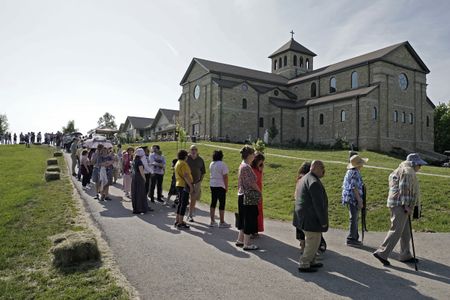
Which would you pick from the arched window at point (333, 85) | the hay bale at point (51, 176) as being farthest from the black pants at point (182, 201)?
the arched window at point (333, 85)

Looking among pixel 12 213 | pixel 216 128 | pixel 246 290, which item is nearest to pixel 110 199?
pixel 12 213

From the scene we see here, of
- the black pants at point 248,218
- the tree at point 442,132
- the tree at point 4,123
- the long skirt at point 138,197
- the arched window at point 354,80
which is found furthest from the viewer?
the tree at point 4,123

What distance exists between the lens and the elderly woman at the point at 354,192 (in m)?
8.12

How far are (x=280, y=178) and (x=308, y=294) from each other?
48.5 feet

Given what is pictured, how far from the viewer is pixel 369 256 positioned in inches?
290

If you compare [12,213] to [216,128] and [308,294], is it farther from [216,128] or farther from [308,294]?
[216,128]

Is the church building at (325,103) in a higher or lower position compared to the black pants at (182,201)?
higher

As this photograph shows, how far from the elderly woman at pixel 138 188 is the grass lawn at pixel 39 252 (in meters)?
1.62

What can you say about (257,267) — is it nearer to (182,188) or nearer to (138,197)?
(182,188)

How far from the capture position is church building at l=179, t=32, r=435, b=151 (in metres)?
41.9

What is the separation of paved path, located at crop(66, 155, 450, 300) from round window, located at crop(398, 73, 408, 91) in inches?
1547

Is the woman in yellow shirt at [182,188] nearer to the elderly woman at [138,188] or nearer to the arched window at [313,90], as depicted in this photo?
the elderly woman at [138,188]

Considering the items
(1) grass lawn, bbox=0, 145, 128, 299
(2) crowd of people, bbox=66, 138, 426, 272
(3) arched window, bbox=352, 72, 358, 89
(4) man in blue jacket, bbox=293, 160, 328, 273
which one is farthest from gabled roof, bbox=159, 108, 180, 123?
(4) man in blue jacket, bbox=293, 160, 328, 273

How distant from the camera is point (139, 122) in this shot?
7419 centimetres
